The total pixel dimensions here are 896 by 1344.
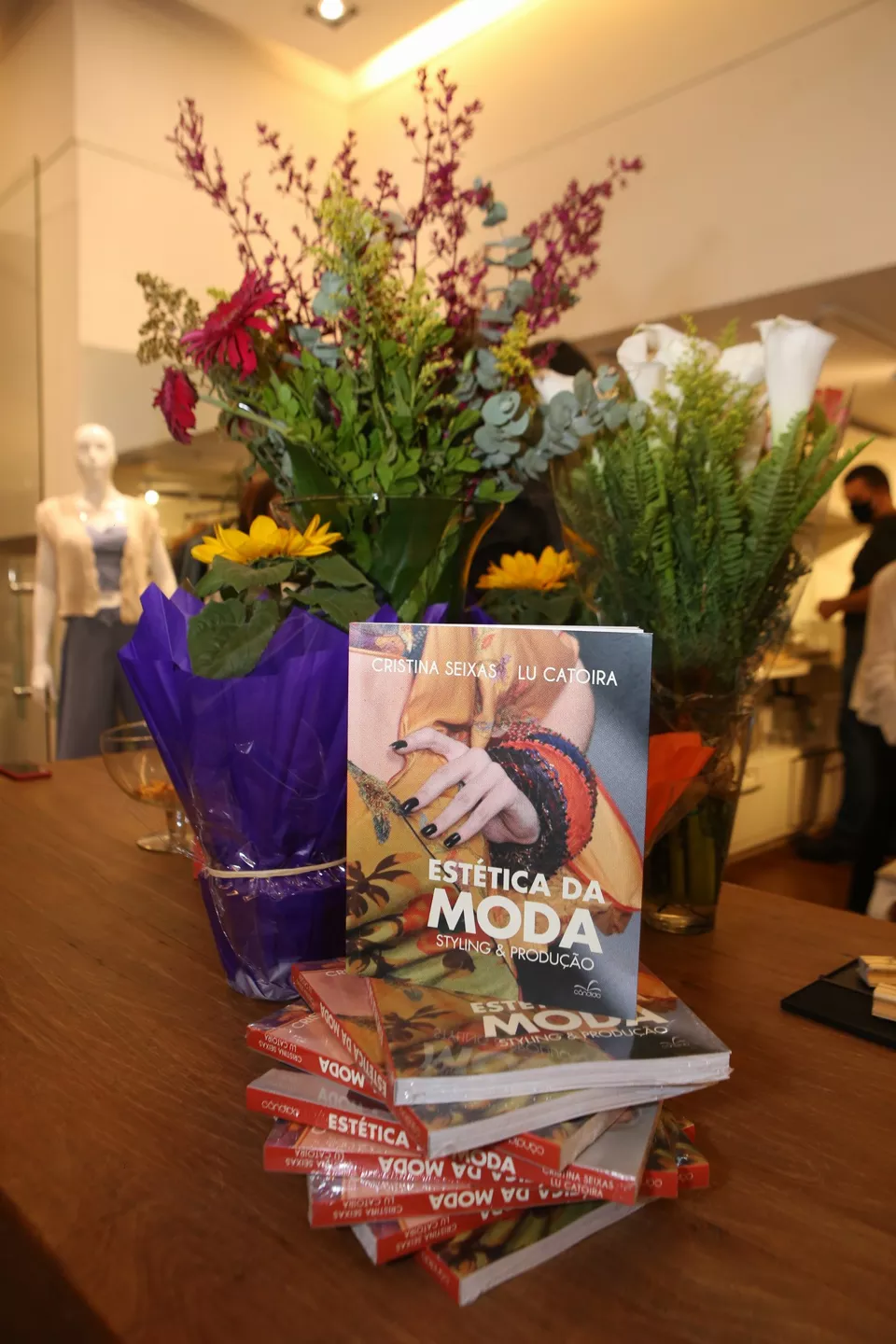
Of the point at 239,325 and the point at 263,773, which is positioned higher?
the point at 239,325

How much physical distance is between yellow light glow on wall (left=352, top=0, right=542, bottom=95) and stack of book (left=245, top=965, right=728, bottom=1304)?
305 cm

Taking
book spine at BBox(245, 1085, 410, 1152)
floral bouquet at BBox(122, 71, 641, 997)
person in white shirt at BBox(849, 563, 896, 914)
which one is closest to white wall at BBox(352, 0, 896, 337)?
person in white shirt at BBox(849, 563, 896, 914)

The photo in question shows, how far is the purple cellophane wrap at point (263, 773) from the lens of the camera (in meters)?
0.53

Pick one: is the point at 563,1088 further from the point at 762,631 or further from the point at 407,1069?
the point at 762,631

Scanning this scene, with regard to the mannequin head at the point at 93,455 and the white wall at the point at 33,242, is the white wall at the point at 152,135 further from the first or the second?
the mannequin head at the point at 93,455

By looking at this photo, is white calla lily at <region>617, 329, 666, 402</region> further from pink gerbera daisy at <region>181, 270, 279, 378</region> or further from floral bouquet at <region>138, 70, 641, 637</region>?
pink gerbera daisy at <region>181, 270, 279, 378</region>

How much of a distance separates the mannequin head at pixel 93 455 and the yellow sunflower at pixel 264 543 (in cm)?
207

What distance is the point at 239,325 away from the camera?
2.13 feet

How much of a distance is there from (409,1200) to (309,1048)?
9cm

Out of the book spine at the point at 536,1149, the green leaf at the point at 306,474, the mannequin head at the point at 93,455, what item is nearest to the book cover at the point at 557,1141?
the book spine at the point at 536,1149

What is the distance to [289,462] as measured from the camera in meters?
0.71

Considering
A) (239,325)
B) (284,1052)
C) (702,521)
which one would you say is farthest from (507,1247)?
(239,325)

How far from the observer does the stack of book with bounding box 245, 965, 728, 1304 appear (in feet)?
1.18

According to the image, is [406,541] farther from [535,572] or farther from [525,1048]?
[525,1048]
